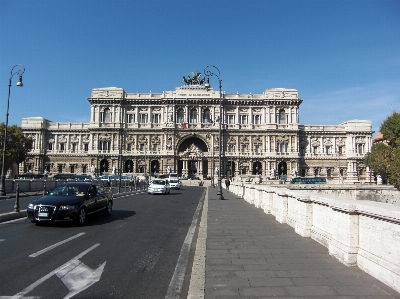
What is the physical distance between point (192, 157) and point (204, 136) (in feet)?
17.5

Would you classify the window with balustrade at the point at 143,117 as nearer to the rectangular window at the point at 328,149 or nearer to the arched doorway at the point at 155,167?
the arched doorway at the point at 155,167

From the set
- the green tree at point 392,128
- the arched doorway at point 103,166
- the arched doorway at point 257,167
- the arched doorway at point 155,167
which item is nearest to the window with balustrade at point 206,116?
the arched doorway at point 257,167

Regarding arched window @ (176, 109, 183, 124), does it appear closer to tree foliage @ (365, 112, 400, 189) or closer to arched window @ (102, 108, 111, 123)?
arched window @ (102, 108, 111, 123)

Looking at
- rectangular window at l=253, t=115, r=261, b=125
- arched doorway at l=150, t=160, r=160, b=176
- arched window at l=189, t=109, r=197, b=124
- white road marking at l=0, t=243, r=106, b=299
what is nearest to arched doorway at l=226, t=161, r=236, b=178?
rectangular window at l=253, t=115, r=261, b=125

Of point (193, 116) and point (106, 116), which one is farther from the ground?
point (193, 116)

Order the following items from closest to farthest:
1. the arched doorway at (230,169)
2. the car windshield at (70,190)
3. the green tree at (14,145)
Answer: the car windshield at (70,190) → the green tree at (14,145) → the arched doorway at (230,169)

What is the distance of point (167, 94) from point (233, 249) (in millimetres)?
74145

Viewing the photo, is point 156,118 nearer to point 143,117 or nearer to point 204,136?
point 143,117

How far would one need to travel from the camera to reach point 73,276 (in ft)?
20.9

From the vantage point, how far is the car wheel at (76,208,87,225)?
1221cm

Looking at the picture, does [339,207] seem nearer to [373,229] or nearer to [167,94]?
[373,229]

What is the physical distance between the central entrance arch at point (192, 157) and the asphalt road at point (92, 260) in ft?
211

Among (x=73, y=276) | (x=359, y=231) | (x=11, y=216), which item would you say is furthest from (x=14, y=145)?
(x=359, y=231)

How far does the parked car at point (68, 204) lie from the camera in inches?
460
